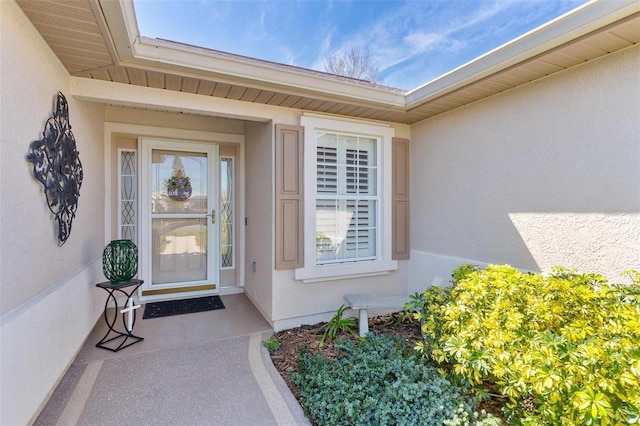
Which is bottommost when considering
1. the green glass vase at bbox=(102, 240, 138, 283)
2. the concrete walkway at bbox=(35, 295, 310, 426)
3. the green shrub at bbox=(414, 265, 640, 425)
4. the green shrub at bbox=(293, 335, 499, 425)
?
the concrete walkway at bbox=(35, 295, 310, 426)

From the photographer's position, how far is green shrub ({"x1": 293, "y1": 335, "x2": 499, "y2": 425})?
196 centimetres

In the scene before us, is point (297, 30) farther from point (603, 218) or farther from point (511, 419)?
point (511, 419)

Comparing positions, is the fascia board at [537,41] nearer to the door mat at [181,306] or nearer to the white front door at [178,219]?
the white front door at [178,219]

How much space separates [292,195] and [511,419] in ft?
9.09

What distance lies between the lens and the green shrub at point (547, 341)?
1.51 m

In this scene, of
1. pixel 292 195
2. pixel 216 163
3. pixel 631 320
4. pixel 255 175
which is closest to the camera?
pixel 631 320

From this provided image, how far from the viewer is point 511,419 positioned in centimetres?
190

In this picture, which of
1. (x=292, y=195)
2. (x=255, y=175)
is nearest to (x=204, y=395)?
(x=292, y=195)

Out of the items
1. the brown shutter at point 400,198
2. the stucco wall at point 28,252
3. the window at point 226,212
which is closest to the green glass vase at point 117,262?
the stucco wall at point 28,252

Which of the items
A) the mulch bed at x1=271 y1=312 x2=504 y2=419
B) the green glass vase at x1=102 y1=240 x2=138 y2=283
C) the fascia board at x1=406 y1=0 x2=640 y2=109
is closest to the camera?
the fascia board at x1=406 y1=0 x2=640 y2=109

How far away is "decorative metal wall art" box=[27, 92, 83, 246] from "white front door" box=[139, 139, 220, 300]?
5.46 feet

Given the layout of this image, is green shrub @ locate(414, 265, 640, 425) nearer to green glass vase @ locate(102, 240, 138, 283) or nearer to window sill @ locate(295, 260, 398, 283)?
window sill @ locate(295, 260, 398, 283)

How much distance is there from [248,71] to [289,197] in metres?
1.42

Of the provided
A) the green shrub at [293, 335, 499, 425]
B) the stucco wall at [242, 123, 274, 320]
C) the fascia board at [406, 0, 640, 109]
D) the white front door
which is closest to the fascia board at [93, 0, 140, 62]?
the stucco wall at [242, 123, 274, 320]
